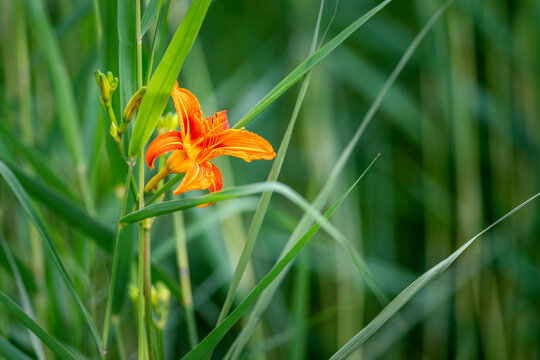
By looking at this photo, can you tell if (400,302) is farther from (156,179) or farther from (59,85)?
(59,85)

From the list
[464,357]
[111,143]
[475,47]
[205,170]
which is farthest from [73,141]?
[475,47]

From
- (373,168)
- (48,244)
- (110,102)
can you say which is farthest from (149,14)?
(373,168)

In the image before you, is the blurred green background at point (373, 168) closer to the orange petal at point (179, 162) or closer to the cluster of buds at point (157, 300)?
the cluster of buds at point (157, 300)

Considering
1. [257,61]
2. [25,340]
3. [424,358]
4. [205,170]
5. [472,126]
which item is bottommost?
[424,358]

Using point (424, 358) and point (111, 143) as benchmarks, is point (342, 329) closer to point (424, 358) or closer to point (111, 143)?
point (424, 358)

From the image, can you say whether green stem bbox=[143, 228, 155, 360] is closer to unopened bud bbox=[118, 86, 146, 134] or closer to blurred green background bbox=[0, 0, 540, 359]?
unopened bud bbox=[118, 86, 146, 134]
